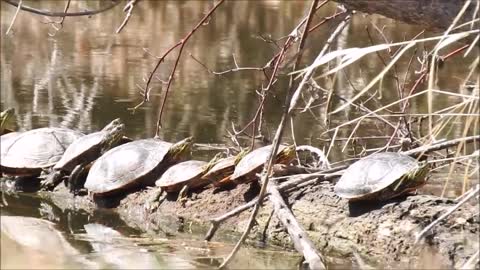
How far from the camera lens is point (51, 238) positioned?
4238 millimetres

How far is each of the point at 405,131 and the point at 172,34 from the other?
786cm

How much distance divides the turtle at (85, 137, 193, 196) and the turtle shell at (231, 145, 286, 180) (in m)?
0.62

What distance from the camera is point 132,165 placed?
16.3 ft

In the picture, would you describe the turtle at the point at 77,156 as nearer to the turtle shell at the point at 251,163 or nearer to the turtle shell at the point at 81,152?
the turtle shell at the point at 81,152

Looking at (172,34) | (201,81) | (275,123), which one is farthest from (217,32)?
(275,123)

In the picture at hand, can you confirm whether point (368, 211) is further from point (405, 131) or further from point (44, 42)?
point (44, 42)

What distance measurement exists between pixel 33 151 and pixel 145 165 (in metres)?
0.84

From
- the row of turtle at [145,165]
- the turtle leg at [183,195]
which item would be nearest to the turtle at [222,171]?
the row of turtle at [145,165]

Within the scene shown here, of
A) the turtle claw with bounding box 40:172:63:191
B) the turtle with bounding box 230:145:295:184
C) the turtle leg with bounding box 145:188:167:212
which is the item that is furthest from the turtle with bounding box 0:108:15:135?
the turtle with bounding box 230:145:295:184

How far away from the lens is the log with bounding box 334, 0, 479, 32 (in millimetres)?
2529

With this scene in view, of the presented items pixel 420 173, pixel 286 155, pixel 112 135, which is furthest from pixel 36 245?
pixel 420 173

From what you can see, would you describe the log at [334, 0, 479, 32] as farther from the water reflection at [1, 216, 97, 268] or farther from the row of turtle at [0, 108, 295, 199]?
the row of turtle at [0, 108, 295, 199]

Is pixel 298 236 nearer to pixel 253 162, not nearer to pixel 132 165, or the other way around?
pixel 253 162

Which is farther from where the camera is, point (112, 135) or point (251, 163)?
point (112, 135)
